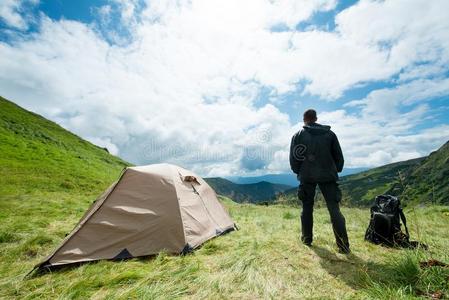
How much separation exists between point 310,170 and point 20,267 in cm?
681

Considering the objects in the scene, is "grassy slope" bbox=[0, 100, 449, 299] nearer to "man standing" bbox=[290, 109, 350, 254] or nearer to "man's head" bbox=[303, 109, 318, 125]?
"man standing" bbox=[290, 109, 350, 254]

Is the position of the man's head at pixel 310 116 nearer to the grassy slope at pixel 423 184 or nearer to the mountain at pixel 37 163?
the grassy slope at pixel 423 184

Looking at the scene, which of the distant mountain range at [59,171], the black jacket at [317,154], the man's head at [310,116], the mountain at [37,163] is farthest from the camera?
the mountain at [37,163]

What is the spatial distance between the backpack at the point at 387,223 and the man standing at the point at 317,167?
1338 mm

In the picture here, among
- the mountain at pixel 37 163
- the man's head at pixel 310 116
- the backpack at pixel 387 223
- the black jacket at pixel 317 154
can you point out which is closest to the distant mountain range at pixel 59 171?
the mountain at pixel 37 163

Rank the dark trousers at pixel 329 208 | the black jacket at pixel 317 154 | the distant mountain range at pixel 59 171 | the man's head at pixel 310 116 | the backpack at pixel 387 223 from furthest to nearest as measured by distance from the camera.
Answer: the man's head at pixel 310 116, the backpack at pixel 387 223, the black jacket at pixel 317 154, the dark trousers at pixel 329 208, the distant mountain range at pixel 59 171

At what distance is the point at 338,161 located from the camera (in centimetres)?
701

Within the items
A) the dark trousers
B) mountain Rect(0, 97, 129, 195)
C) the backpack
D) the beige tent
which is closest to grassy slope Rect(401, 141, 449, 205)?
the backpack

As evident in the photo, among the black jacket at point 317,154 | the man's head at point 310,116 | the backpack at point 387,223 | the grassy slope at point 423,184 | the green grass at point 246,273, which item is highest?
the man's head at point 310,116

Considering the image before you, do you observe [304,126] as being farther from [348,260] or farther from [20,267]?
[20,267]

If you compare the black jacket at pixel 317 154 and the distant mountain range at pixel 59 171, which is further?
the black jacket at pixel 317 154

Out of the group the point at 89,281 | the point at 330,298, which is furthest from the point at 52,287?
the point at 330,298

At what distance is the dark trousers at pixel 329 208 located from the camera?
6656 millimetres

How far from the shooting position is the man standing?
22.1 ft
